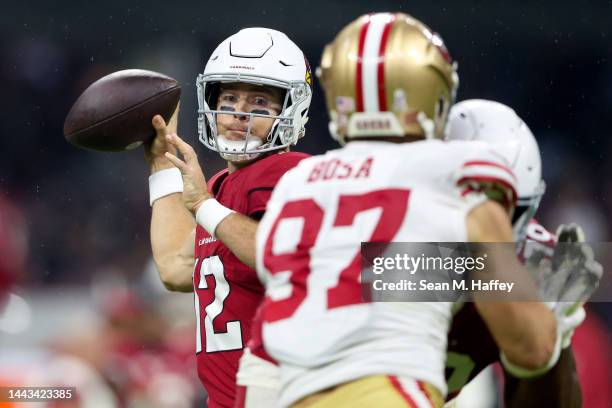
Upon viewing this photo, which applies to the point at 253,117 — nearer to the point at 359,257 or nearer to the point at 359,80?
the point at 359,80

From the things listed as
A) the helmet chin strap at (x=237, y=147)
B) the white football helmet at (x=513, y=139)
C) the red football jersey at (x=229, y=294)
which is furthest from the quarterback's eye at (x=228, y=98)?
the white football helmet at (x=513, y=139)

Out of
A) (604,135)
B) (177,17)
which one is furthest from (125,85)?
(604,135)

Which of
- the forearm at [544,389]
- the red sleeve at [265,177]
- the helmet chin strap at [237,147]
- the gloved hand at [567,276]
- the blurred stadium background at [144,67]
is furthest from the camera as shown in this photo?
the blurred stadium background at [144,67]

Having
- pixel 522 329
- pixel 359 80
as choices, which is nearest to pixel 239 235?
pixel 359 80

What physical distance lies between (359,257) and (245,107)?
1.29 metres

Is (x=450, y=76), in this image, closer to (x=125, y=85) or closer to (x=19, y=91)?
(x=125, y=85)

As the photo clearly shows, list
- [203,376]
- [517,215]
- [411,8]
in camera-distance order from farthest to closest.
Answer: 1. [411,8]
2. [203,376]
3. [517,215]

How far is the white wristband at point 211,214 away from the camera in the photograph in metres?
2.82

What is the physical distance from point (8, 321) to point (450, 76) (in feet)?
14.7

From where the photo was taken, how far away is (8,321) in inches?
241

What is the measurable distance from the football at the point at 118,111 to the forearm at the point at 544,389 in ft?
4.34

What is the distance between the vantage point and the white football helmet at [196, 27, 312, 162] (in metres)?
3.16

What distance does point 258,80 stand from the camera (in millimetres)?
3166

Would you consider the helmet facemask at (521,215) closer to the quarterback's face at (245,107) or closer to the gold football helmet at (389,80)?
the gold football helmet at (389,80)
